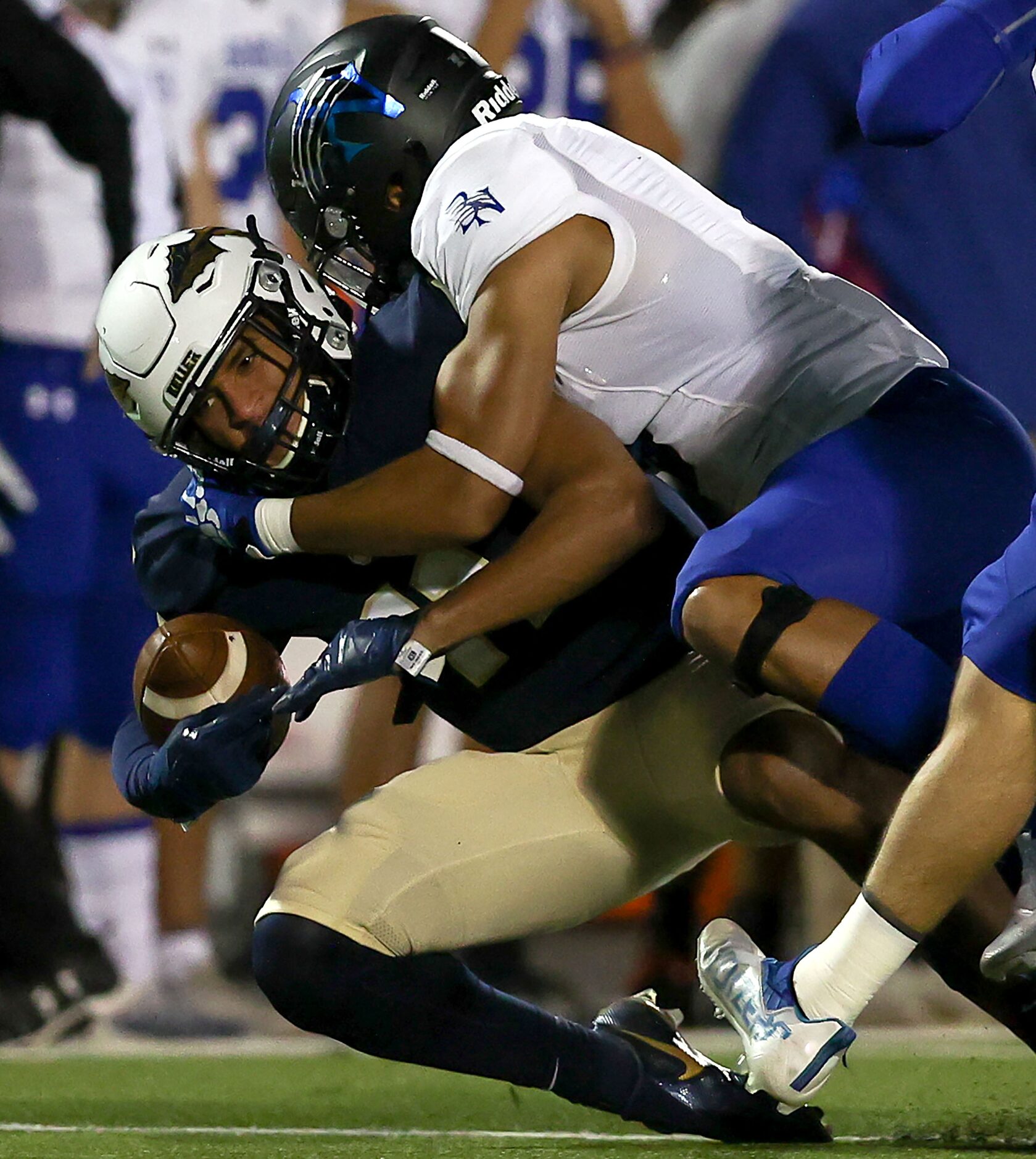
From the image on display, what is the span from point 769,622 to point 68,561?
2617 mm

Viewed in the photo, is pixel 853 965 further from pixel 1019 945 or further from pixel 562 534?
pixel 562 534

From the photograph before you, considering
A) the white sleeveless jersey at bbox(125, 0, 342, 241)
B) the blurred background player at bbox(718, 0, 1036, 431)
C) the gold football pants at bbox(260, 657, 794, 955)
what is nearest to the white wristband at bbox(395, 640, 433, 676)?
the gold football pants at bbox(260, 657, 794, 955)

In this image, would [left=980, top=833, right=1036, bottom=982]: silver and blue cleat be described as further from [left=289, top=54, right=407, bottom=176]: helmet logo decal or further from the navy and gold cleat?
[left=289, top=54, right=407, bottom=176]: helmet logo decal

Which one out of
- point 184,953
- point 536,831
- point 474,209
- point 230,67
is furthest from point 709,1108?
point 230,67

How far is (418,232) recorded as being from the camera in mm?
2203

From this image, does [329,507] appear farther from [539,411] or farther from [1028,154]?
[1028,154]

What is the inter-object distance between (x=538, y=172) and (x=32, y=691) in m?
2.45

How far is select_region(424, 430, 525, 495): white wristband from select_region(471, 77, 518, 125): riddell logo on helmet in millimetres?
535

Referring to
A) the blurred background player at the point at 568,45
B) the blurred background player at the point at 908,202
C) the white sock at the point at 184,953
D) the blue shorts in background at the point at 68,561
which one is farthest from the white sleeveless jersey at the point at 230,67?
the white sock at the point at 184,953

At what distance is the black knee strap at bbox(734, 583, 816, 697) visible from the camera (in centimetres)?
191

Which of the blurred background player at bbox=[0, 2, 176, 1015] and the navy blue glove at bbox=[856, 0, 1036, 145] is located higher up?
the navy blue glove at bbox=[856, 0, 1036, 145]

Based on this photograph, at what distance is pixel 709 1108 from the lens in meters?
2.21

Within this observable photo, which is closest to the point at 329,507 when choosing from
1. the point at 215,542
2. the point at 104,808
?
the point at 215,542

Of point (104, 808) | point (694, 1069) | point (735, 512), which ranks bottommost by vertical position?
point (104, 808)
